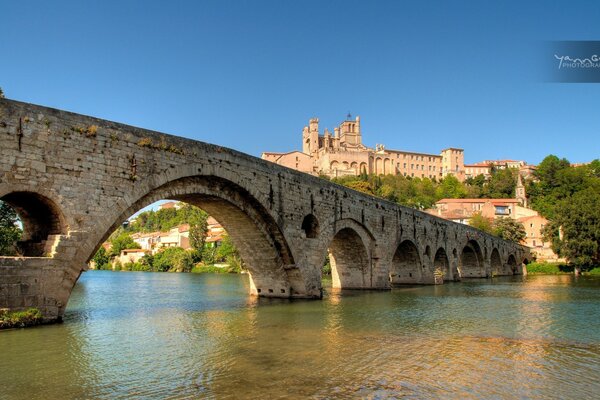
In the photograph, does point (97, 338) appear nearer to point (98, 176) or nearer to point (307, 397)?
point (98, 176)

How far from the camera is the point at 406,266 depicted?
122 ft

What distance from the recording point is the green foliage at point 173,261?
7656 cm

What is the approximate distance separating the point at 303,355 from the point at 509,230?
225ft

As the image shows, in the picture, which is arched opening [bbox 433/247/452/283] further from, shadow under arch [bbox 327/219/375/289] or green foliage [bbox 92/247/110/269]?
green foliage [bbox 92/247/110/269]

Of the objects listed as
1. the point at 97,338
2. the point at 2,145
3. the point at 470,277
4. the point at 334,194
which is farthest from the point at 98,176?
the point at 470,277

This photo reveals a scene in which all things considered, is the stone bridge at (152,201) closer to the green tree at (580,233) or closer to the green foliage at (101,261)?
the green tree at (580,233)

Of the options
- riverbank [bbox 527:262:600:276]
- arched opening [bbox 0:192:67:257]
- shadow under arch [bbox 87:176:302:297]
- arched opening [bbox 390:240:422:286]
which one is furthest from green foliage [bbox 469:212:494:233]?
arched opening [bbox 0:192:67:257]

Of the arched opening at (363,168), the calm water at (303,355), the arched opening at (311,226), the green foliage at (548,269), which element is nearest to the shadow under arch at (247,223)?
the arched opening at (311,226)

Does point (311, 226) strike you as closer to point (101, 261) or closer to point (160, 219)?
point (101, 261)

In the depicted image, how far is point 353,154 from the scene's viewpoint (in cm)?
12194

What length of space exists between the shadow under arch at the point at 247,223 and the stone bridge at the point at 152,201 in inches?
1.9

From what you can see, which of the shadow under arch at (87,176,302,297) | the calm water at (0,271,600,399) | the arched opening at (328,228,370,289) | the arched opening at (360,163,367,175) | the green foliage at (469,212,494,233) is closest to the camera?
the calm water at (0,271,600,399)

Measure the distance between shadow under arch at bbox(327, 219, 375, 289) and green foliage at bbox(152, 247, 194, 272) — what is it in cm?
4988

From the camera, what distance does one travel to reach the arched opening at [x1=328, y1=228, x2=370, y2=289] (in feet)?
94.9
